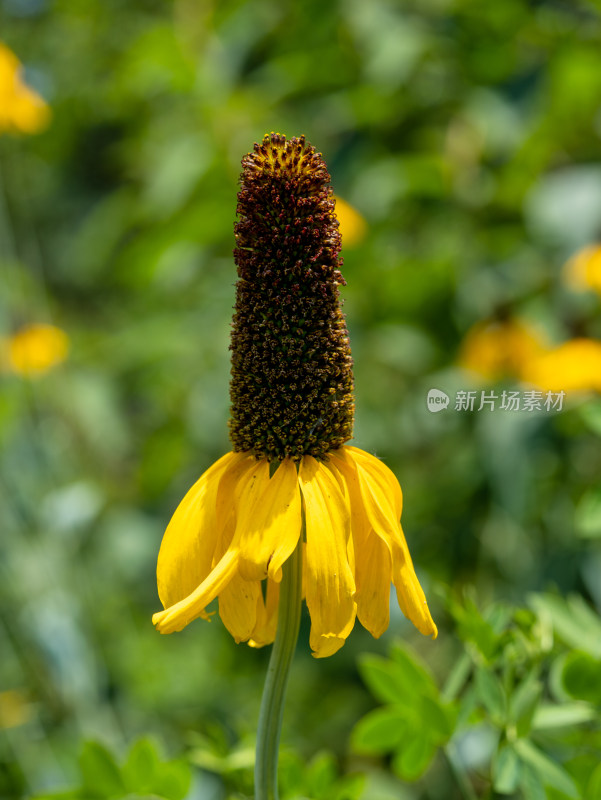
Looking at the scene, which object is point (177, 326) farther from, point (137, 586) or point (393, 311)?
point (137, 586)

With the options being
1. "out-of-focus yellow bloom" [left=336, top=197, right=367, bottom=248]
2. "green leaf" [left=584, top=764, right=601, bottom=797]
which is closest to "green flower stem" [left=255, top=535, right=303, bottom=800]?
"green leaf" [left=584, top=764, right=601, bottom=797]

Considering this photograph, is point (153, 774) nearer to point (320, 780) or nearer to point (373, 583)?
point (320, 780)

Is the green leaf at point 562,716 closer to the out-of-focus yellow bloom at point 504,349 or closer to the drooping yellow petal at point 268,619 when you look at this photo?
the drooping yellow petal at point 268,619

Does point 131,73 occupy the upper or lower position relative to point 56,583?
upper

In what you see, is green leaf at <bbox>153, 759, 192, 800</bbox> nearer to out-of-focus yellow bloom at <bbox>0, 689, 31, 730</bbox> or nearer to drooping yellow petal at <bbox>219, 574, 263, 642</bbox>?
drooping yellow petal at <bbox>219, 574, 263, 642</bbox>

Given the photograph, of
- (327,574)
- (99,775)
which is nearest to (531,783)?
(327,574)

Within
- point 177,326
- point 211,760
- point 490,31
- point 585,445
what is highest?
point 490,31

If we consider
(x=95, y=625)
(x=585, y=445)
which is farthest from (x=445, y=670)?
(x=95, y=625)
